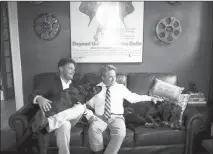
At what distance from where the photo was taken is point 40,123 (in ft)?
7.22

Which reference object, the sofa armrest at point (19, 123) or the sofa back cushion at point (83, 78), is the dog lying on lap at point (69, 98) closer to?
the sofa armrest at point (19, 123)

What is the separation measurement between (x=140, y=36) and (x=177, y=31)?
53cm

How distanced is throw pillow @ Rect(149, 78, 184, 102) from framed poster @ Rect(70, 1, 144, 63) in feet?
1.93

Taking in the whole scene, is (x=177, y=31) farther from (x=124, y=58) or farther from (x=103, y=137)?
(x=103, y=137)

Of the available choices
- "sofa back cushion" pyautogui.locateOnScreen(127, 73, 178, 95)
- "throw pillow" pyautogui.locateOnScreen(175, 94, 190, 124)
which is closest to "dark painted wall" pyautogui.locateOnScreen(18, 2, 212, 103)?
"sofa back cushion" pyautogui.locateOnScreen(127, 73, 178, 95)

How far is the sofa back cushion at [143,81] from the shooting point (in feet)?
9.71

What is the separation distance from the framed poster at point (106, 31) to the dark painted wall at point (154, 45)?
10 cm

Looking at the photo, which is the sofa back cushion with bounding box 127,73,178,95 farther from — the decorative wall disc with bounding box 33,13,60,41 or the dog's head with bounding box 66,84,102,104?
the decorative wall disc with bounding box 33,13,60,41

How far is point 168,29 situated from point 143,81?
873mm

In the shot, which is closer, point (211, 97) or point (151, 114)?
point (151, 114)

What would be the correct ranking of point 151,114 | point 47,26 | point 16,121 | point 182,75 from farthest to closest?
point 182,75 < point 47,26 < point 151,114 < point 16,121

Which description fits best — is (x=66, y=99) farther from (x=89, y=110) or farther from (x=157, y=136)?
(x=157, y=136)

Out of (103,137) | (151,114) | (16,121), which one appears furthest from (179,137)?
(16,121)

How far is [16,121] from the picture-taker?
234 centimetres
